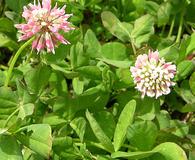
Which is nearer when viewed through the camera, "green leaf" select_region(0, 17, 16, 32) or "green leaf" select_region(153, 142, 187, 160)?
"green leaf" select_region(153, 142, 187, 160)

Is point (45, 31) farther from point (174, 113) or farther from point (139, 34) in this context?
point (174, 113)

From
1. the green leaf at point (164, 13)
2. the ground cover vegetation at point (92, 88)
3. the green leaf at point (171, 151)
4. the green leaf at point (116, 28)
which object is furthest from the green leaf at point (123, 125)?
the green leaf at point (164, 13)

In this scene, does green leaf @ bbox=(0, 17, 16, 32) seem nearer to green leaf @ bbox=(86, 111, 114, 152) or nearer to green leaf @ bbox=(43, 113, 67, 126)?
green leaf @ bbox=(43, 113, 67, 126)

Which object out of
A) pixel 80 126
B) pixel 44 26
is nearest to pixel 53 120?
pixel 80 126

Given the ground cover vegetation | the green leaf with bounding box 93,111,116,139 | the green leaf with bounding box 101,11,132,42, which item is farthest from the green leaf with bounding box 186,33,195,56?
the green leaf with bounding box 93,111,116,139

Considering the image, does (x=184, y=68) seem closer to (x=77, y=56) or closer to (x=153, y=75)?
(x=153, y=75)

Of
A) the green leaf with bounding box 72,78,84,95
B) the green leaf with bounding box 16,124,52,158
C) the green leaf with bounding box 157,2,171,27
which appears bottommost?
the green leaf with bounding box 16,124,52,158

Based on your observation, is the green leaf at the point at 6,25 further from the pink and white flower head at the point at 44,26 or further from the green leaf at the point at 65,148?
the green leaf at the point at 65,148

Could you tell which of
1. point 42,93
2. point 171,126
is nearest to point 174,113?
point 171,126
